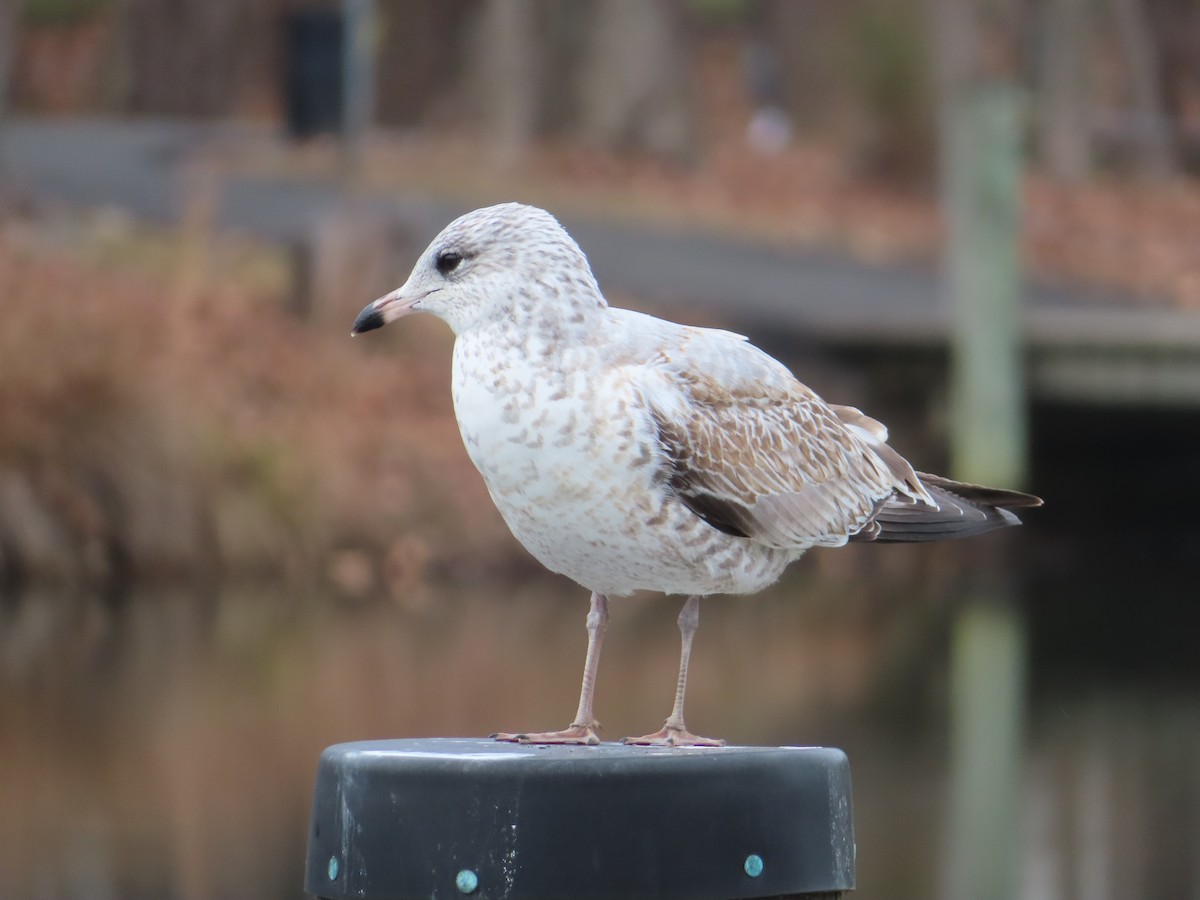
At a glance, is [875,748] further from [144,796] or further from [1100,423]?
[1100,423]

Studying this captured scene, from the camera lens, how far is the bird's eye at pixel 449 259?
426 centimetres

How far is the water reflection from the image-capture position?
330 inches

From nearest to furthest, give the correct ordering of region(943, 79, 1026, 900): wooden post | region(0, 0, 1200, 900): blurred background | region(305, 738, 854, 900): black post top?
region(305, 738, 854, 900): black post top → region(0, 0, 1200, 900): blurred background → region(943, 79, 1026, 900): wooden post

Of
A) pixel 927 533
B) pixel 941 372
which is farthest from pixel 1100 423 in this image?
pixel 927 533

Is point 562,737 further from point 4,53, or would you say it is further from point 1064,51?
point 1064,51

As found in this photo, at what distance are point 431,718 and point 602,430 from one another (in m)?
5.88

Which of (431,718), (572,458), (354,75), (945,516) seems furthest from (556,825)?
(354,75)

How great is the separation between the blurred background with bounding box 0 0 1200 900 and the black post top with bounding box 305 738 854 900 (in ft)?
13.9

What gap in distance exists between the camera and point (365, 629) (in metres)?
11.8

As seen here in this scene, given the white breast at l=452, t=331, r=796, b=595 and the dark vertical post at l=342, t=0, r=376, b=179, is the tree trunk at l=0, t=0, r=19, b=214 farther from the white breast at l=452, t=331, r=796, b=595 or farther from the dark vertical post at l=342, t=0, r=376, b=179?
the white breast at l=452, t=331, r=796, b=595

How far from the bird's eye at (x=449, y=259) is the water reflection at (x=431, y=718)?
4157 mm

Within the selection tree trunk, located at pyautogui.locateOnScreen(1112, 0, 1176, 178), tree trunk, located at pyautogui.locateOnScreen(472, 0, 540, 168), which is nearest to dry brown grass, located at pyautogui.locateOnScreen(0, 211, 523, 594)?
tree trunk, located at pyautogui.locateOnScreen(1112, 0, 1176, 178)

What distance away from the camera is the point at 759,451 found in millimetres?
4637

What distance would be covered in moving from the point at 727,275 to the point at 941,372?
3.60 meters
